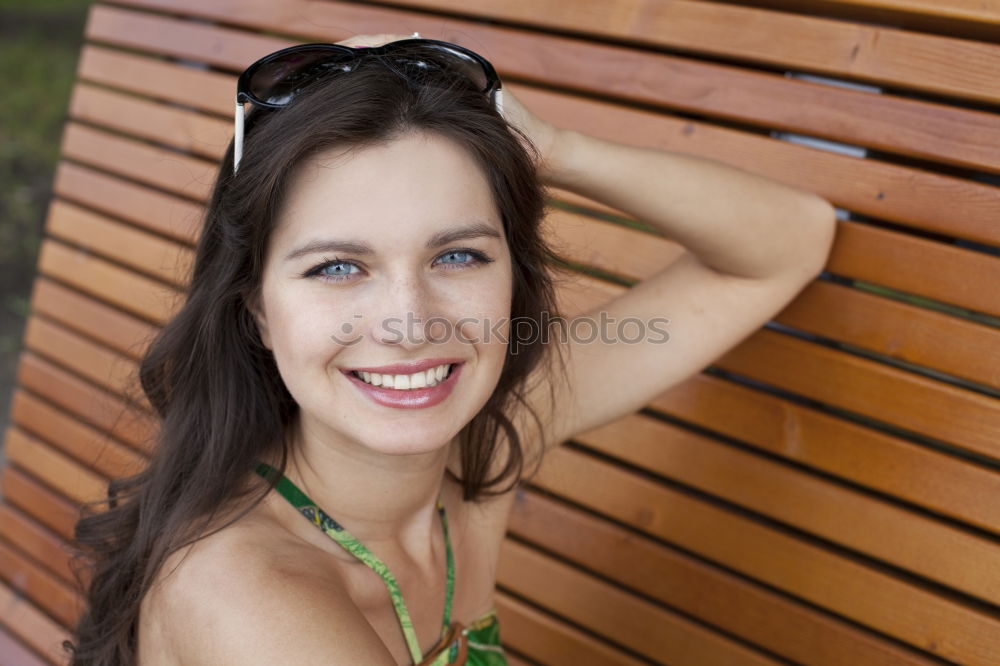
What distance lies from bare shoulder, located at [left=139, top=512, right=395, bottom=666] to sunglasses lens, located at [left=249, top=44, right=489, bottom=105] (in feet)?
2.64

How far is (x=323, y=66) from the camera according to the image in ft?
6.45

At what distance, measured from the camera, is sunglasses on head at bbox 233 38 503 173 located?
193 centimetres

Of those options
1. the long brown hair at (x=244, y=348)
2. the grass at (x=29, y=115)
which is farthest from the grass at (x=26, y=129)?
the long brown hair at (x=244, y=348)

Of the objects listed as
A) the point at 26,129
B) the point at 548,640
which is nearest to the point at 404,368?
the point at 548,640

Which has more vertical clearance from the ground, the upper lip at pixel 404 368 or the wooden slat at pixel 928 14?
the wooden slat at pixel 928 14

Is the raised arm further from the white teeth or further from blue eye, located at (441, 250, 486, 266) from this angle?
the white teeth

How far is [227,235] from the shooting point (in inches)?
79.7

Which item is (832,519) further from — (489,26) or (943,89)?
(489,26)

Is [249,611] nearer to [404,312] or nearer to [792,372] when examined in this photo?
[404,312]

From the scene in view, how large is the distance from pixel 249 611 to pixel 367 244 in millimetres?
647

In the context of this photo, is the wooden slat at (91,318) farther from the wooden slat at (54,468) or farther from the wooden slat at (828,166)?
the wooden slat at (828,166)

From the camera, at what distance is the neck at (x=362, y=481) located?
2170 mm

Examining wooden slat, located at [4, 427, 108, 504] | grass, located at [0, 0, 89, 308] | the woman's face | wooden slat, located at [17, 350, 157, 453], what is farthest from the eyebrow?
grass, located at [0, 0, 89, 308]

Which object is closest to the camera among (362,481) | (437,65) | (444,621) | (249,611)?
(249,611)
